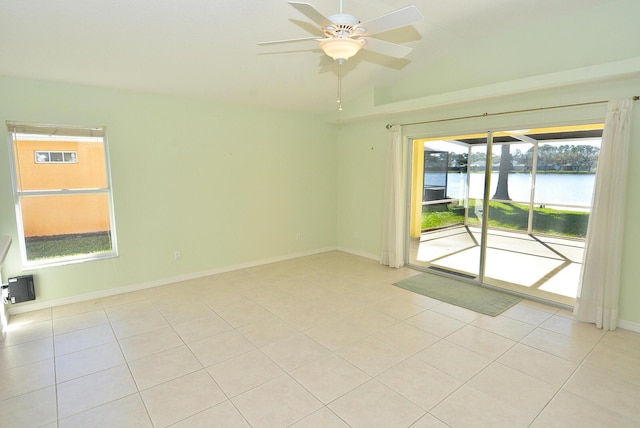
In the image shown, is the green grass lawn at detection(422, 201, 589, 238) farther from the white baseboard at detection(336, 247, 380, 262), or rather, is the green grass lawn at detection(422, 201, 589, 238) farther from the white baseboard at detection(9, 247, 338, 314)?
the white baseboard at detection(9, 247, 338, 314)

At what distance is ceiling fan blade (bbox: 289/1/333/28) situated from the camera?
1775mm

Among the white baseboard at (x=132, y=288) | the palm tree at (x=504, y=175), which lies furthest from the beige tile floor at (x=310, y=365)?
the palm tree at (x=504, y=175)

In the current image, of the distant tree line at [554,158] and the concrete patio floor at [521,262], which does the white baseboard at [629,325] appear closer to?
the concrete patio floor at [521,262]

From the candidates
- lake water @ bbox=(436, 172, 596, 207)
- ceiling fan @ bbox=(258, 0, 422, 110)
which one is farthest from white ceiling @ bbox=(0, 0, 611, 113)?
lake water @ bbox=(436, 172, 596, 207)

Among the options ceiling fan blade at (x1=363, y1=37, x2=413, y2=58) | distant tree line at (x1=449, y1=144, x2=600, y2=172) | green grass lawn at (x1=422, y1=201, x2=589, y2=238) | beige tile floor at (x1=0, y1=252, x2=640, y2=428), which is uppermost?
ceiling fan blade at (x1=363, y1=37, x2=413, y2=58)

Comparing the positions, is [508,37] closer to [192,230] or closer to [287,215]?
[287,215]

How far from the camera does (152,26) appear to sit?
285cm

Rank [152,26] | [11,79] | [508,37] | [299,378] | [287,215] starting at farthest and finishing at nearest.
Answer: [287,215] < [508,37] < [11,79] < [152,26] < [299,378]

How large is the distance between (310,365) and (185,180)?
10.4 feet

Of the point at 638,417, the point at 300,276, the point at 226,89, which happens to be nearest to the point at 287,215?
the point at 300,276

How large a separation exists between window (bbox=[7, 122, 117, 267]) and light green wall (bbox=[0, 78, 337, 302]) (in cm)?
11

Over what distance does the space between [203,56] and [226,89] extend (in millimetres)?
858

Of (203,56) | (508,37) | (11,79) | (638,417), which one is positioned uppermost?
(508,37)

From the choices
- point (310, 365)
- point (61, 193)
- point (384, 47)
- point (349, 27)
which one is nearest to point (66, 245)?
point (61, 193)
